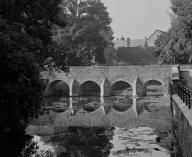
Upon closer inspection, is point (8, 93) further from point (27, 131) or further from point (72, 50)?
point (72, 50)

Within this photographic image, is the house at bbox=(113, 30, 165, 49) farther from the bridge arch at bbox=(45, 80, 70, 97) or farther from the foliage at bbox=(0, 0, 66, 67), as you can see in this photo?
the foliage at bbox=(0, 0, 66, 67)

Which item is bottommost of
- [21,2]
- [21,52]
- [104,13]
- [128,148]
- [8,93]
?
[128,148]

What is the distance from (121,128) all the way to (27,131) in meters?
5.50

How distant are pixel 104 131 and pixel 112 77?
18.7m

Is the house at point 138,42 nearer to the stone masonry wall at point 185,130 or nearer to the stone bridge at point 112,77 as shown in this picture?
the stone bridge at point 112,77

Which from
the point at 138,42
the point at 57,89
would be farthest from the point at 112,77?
the point at 138,42

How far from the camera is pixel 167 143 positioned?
15.9m

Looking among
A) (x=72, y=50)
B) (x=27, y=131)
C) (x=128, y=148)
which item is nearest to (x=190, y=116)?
(x=128, y=148)

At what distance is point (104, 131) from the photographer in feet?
64.0

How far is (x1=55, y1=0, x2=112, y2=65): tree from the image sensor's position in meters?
45.8

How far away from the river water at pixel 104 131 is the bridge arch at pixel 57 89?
898 centimetres

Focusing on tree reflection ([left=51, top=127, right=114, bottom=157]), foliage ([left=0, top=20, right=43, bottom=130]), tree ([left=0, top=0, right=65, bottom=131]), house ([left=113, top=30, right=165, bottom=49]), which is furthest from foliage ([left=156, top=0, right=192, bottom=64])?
house ([left=113, top=30, right=165, bottom=49])

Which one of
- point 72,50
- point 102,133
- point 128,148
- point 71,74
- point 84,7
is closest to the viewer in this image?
point 128,148

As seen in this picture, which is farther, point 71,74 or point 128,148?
point 71,74
